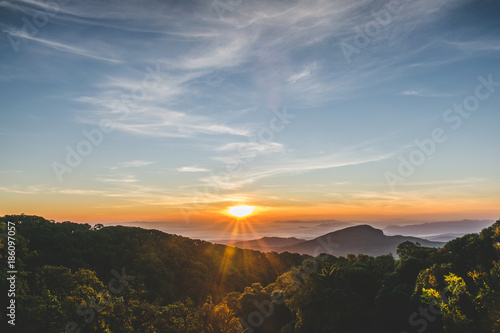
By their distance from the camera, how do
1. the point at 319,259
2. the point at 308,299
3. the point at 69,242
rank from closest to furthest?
1. the point at 308,299
2. the point at 319,259
3. the point at 69,242

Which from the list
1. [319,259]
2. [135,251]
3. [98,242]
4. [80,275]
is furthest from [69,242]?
[319,259]

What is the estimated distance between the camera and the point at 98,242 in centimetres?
10206

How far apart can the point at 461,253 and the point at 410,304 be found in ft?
27.0

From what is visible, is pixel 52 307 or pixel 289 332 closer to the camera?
pixel 52 307

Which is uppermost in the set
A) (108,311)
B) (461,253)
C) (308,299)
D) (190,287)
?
(461,253)

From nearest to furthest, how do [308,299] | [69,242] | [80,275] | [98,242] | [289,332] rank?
[80,275] < [308,299] < [289,332] < [69,242] < [98,242]

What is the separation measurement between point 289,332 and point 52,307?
31479mm

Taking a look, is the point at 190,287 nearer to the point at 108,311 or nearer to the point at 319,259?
the point at 319,259

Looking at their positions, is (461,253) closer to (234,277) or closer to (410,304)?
(410,304)

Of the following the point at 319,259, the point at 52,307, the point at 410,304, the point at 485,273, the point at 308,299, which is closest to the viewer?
the point at 52,307

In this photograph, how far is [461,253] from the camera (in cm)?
3450

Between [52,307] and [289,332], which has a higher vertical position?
[52,307]

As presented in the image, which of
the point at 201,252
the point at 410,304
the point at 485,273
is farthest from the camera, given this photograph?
the point at 201,252

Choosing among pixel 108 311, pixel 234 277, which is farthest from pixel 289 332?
pixel 234 277
